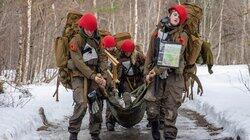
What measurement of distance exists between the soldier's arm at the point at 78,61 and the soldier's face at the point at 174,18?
57.4 inches

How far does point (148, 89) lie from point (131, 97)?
1.57 metres

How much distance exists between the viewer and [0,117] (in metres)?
8.92

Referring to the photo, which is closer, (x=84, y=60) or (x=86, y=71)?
(x=86, y=71)

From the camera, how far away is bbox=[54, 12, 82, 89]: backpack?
26.3ft

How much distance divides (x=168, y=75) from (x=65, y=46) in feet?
5.55

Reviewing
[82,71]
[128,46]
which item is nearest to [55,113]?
[128,46]

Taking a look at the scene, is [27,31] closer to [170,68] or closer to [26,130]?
[26,130]

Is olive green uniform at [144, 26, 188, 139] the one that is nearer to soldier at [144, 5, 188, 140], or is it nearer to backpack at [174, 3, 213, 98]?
soldier at [144, 5, 188, 140]

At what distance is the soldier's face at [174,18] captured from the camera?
296 inches

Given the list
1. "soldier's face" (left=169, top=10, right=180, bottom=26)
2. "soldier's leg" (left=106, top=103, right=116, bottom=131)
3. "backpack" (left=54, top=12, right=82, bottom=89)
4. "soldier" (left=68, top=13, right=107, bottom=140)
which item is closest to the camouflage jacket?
"soldier" (left=68, top=13, right=107, bottom=140)

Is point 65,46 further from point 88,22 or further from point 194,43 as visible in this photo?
point 194,43

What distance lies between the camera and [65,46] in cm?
806

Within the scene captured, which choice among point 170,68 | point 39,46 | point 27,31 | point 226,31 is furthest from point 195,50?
point 226,31

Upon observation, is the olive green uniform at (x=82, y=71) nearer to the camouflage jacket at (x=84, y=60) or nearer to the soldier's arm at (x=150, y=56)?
the camouflage jacket at (x=84, y=60)
